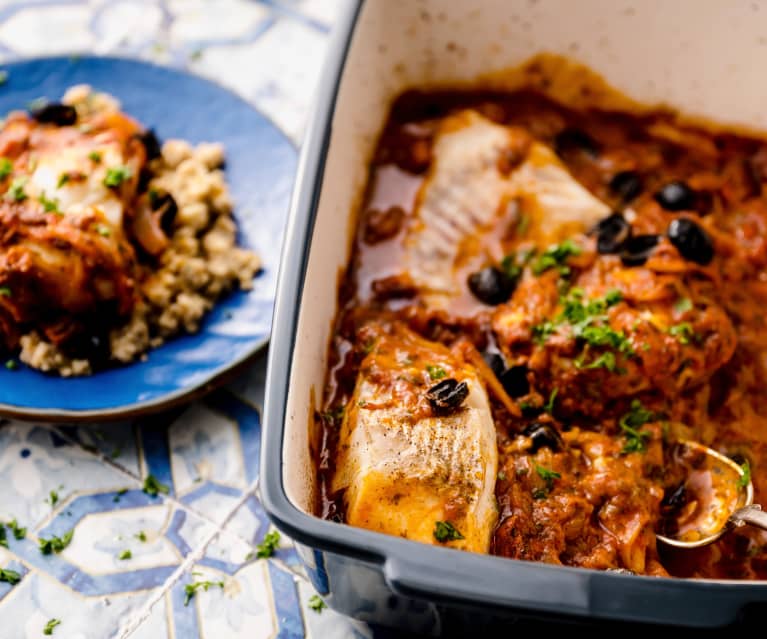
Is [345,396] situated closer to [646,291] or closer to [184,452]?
[184,452]

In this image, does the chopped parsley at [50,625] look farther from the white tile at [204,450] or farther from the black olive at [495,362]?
the black olive at [495,362]

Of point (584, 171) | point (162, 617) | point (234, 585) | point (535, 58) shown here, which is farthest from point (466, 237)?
point (162, 617)

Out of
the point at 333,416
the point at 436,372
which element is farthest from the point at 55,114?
the point at 436,372

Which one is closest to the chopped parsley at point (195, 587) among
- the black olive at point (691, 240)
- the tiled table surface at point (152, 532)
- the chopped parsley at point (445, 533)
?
the tiled table surface at point (152, 532)

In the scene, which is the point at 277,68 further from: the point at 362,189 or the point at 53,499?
the point at 53,499

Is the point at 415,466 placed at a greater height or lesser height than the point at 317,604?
greater

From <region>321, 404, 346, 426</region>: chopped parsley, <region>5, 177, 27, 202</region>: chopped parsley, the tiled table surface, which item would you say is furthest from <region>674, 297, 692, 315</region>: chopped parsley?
<region>5, 177, 27, 202</region>: chopped parsley
